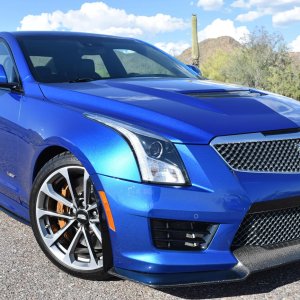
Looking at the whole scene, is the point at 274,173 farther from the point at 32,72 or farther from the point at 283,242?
the point at 32,72

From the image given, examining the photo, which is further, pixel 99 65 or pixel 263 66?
pixel 263 66

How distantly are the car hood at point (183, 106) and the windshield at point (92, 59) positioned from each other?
0.37 metres

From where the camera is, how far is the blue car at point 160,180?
2609mm

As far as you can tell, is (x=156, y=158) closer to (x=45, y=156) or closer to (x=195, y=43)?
(x=45, y=156)

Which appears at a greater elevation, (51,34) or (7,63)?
(51,34)

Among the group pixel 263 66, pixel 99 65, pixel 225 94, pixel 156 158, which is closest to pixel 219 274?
pixel 156 158

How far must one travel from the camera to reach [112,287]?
300 cm

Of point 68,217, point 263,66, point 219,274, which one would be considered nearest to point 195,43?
point 263,66

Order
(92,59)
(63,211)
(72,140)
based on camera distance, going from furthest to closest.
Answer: (92,59) < (63,211) < (72,140)

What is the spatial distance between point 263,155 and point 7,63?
2.42 m

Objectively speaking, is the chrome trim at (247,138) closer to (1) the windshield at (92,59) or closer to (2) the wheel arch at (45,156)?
(2) the wheel arch at (45,156)

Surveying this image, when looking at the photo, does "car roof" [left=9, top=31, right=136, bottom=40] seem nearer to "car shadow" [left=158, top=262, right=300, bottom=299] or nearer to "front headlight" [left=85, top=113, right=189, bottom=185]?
"front headlight" [left=85, top=113, right=189, bottom=185]

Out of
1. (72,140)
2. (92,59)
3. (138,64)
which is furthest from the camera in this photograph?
(138,64)

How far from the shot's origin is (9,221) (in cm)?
435
